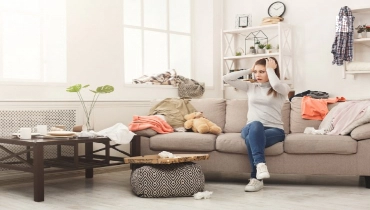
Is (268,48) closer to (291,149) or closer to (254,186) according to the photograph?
(291,149)

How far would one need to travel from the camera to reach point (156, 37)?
6.43 metres

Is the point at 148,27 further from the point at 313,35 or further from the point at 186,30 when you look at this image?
the point at 313,35

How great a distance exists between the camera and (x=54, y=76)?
5.12 metres

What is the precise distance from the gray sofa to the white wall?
1.19 meters

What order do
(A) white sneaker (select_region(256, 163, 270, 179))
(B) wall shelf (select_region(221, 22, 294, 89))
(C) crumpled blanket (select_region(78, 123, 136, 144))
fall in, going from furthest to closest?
1. (B) wall shelf (select_region(221, 22, 294, 89))
2. (C) crumpled blanket (select_region(78, 123, 136, 144))
3. (A) white sneaker (select_region(256, 163, 270, 179))

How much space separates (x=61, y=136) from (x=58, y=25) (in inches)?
58.1

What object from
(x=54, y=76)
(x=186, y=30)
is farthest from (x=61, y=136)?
(x=186, y=30)

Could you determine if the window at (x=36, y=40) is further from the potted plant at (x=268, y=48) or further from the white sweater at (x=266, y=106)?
the potted plant at (x=268, y=48)

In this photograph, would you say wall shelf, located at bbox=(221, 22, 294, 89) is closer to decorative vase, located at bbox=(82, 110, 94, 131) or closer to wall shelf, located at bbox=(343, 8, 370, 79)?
wall shelf, located at bbox=(343, 8, 370, 79)

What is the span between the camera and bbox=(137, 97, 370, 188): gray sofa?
4.09 m

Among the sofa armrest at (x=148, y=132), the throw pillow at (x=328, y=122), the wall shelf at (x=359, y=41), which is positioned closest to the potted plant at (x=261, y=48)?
the wall shelf at (x=359, y=41)

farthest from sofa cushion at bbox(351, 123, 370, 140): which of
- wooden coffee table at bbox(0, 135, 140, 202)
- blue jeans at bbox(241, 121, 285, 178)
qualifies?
wooden coffee table at bbox(0, 135, 140, 202)

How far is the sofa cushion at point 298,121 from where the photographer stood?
468cm

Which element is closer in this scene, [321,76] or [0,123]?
[0,123]
